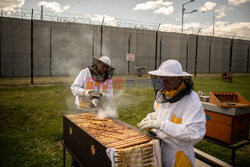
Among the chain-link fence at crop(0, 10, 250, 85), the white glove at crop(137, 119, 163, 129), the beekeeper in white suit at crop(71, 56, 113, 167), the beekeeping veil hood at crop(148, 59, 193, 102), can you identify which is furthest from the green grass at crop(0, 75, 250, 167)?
the chain-link fence at crop(0, 10, 250, 85)

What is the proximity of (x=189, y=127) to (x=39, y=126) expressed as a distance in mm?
4827

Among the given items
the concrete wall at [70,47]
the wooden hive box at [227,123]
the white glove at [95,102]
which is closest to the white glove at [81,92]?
the white glove at [95,102]

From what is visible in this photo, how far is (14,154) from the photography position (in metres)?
3.93

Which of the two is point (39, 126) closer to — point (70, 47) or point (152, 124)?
point (152, 124)

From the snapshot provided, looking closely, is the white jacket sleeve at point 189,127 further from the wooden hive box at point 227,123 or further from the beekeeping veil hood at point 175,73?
the wooden hive box at point 227,123

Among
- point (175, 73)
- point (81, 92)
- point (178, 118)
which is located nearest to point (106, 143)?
point (178, 118)

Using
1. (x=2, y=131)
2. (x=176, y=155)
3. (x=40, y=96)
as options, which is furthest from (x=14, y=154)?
(x=40, y=96)

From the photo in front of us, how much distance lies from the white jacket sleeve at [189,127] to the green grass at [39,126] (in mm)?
2671

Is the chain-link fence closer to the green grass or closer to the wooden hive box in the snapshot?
the green grass

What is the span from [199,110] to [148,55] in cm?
1952

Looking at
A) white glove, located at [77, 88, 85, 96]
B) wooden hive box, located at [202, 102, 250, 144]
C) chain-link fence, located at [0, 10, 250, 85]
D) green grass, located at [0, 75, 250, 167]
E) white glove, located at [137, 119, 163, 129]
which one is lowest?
green grass, located at [0, 75, 250, 167]

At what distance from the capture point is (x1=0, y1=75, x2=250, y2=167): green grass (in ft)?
12.8

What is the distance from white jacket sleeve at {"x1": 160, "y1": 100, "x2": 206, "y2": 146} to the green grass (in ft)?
8.76

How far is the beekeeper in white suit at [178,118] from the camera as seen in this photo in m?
1.93
